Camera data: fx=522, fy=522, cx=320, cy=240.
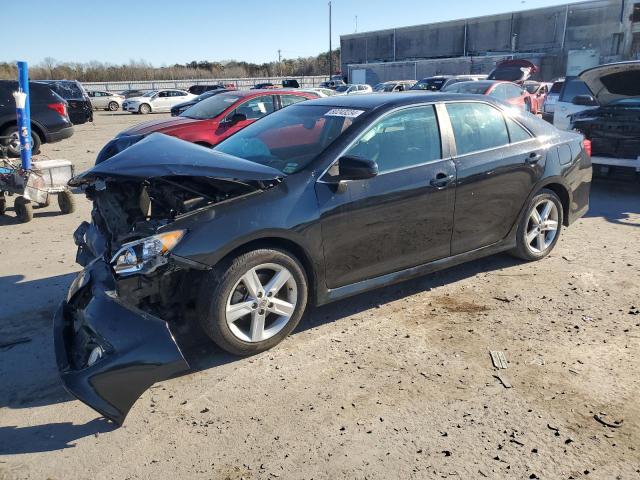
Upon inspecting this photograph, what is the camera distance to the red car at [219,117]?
29.1 feet

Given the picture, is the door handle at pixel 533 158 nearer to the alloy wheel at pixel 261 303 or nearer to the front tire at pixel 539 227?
the front tire at pixel 539 227

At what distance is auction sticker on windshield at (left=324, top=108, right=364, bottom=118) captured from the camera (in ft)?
13.5

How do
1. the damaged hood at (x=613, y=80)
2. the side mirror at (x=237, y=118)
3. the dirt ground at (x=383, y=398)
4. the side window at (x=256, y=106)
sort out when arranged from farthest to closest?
1. the side window at (x=256, y=106)
2. the side mirror at (x=237, y=118)
3. the damaged hood at (x=613, y=80)
4. the dirt ground at (x=383, y=398)

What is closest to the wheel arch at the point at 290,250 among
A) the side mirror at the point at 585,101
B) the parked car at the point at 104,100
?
the side mirror at the point at 585,101

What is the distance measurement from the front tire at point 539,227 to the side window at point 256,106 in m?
6.06

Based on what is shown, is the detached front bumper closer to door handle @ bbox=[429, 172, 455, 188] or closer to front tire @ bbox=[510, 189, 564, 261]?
door handle @ bbox=[429, 172, 455, 188]

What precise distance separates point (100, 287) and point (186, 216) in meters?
0.68

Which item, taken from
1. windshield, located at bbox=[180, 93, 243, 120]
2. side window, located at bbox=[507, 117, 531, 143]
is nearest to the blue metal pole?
windshield, located at bbox=[180, 93, 243, 120]

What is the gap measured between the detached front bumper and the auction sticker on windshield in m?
2.19

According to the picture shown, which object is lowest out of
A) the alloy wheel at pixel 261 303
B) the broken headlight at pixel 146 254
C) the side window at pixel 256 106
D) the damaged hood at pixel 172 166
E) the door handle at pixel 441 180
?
the alloy wheel at pixel 261 303

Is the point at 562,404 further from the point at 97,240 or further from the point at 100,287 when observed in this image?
the point at 97,240

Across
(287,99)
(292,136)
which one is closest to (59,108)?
(287,99)

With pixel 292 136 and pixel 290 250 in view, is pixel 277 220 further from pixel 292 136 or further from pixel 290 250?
pixel 292 136

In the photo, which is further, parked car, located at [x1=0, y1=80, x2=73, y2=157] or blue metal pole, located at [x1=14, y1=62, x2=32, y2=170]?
parked car, located at [x1=0, y1=80, x2=73, y2=157]
